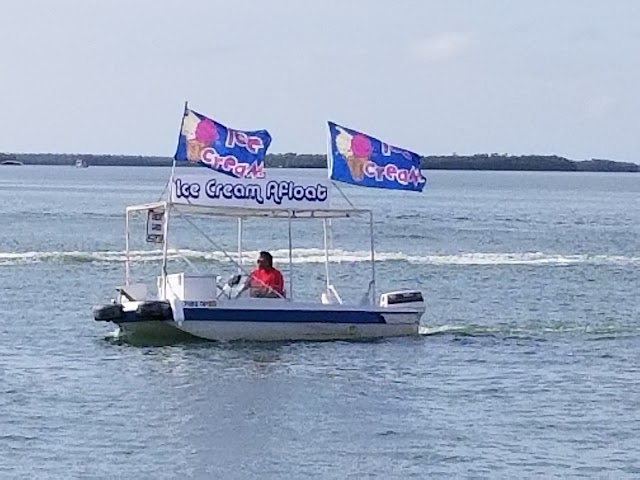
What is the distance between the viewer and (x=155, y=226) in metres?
24.6

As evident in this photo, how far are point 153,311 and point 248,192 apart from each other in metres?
2.34

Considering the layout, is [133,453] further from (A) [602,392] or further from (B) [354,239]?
(B) [354,239]

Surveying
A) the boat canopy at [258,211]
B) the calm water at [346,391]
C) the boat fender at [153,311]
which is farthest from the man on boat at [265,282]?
the boat fender at [153,311]

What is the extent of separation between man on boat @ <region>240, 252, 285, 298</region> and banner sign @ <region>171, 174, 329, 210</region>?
88 centimetres

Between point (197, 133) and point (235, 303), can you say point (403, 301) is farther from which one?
point (197, 133)

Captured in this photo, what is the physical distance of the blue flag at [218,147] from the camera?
23562 mm

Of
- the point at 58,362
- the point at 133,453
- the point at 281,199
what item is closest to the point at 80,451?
the point at 133,453

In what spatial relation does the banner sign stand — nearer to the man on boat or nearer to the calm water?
the man on boat

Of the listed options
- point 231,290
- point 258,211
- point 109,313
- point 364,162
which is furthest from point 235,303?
point 364,162

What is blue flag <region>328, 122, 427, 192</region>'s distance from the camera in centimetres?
2441

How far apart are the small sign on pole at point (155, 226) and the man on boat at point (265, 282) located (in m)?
1.85

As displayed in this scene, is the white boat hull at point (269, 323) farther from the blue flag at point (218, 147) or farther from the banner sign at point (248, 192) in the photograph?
the blue flag at point (218, 147)

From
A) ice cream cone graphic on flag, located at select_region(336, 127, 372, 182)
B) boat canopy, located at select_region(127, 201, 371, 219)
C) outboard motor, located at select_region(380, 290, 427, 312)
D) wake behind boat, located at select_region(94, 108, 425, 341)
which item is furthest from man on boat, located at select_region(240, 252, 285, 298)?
ice cream cone graphic on flag, located at select_region(336, 127, 372, 182)

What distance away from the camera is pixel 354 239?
183 ft
